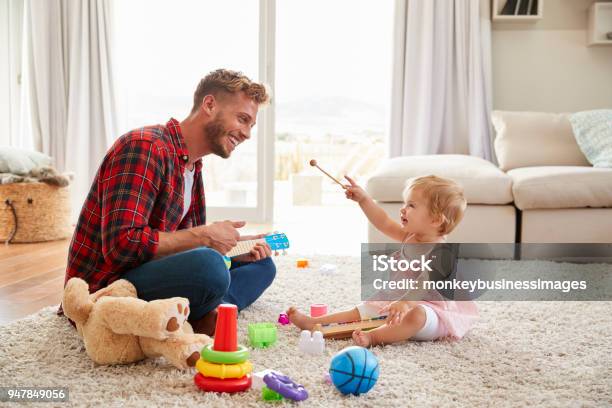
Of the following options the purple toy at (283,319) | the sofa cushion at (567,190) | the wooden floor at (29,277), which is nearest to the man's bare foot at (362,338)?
the purple toy at (283,319)

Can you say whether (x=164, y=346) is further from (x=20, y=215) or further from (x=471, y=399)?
(x=20, y=215)

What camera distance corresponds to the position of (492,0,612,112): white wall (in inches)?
183

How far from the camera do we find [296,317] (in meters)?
2.04

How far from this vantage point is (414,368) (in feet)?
5.55

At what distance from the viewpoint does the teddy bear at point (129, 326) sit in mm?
1573

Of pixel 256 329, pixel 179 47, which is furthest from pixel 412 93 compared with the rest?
pixel 256 329

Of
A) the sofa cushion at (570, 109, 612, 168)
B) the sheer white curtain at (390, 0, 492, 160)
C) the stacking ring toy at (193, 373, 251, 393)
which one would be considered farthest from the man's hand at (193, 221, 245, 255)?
the sheer white curtain at (390, 0, 492, 160)

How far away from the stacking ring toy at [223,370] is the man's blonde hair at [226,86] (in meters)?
0.83

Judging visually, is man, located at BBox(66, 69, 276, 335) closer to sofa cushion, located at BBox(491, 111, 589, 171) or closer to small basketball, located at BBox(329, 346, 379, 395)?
small basketball, located at BBox(329, 346, 379, 395)

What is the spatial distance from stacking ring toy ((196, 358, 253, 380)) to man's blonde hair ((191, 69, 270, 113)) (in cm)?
83

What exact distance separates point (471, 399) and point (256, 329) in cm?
62

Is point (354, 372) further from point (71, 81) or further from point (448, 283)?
point (71, 81)

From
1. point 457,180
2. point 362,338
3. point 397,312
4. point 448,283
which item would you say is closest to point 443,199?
point 448,283

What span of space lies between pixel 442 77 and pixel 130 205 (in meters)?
3.34
